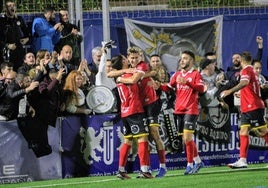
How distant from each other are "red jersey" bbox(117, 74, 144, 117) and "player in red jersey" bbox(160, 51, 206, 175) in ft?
3.10

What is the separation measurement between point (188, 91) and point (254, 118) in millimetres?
1494

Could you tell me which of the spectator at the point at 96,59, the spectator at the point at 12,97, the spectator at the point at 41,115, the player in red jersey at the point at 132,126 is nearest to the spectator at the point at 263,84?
the spectator at the point at 96,59

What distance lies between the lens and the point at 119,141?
1938cm

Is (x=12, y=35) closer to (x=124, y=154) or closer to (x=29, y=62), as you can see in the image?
(x=29, y=62)

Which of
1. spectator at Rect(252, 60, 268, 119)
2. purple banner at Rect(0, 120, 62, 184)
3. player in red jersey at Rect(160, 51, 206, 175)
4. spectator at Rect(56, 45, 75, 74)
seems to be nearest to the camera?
purple banner at Rect(0, 120, 62, 184)

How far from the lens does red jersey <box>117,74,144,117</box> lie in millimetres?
17672

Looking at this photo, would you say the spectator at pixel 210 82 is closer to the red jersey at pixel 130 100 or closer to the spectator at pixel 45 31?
the red jersey at pixel 130 100

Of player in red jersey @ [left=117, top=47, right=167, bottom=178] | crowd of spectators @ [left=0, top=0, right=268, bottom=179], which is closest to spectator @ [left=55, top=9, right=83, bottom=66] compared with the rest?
crowd of spectators @ [left=0, top=0, right=268, bottom=179]

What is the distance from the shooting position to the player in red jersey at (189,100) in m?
18.4

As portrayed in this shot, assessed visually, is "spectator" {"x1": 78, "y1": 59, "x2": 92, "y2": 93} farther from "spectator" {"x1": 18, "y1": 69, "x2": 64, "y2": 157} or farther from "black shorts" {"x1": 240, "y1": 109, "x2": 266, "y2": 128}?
"black shorts" {"x1": 240, "y1": 109, "x2": 266, "y2": 128}

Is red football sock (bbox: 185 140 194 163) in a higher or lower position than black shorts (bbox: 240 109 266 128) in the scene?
lower

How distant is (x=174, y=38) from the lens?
24016 mm

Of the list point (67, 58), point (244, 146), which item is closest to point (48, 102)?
point (67, 58)

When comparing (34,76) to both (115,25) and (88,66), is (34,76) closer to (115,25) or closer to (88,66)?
(88,66)
